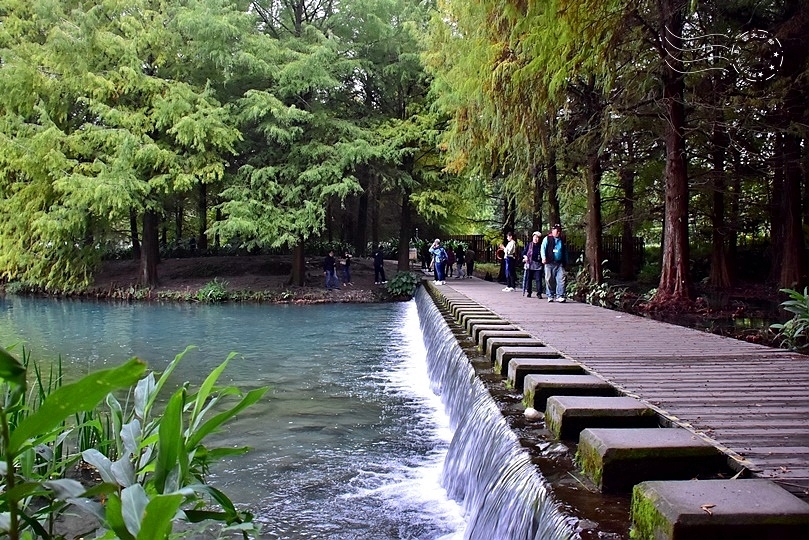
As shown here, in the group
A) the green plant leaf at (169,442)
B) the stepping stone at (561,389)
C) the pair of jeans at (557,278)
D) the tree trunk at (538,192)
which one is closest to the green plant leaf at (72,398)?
the green plant leaf at (169,442)

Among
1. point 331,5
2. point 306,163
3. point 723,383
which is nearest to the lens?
point 723,383

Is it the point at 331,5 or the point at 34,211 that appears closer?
the point at 34,211

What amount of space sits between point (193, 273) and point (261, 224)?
652cm

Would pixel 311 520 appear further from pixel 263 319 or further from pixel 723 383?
pixel 263 319

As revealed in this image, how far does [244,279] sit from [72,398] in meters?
25.5

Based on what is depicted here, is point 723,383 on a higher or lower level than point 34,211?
lower

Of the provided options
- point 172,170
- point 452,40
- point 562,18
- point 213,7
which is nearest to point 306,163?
point 172,170

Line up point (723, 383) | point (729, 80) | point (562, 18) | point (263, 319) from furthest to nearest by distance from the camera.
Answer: point (263, 319)
point (729, 80)
point (562, 18)
point (723, 383)

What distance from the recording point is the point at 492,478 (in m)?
4.11

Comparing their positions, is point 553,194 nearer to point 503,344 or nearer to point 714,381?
point 503,344

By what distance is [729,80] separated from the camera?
1444 cm

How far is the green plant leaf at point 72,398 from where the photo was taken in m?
1.25

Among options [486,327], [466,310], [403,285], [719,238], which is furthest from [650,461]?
[403,285]

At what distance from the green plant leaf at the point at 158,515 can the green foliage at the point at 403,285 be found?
75.1ft
